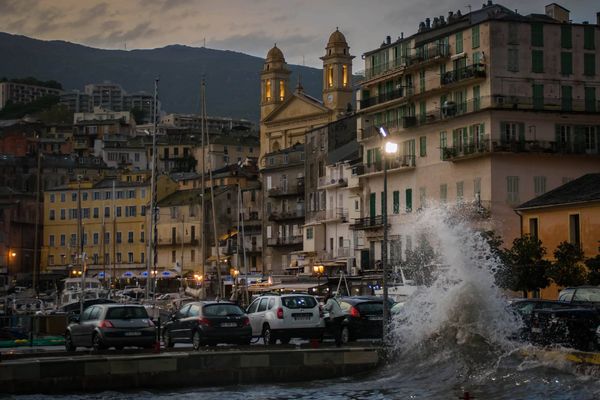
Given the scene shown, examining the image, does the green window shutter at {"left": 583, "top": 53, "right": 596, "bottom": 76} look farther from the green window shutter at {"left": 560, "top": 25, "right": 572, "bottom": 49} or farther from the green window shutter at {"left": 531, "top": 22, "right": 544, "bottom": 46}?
the green window shutter at {"left": 531, "top": 22, "right": 544, "bottom": 46}

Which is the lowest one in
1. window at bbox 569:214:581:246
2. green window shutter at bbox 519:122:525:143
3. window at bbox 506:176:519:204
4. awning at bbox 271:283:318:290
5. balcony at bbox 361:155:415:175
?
awning at bbox 271:283:318:290

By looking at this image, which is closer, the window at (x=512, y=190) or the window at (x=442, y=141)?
the window at (x=512, y=190)

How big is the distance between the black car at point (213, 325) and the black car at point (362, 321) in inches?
159

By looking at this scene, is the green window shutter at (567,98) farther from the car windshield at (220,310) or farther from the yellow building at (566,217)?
the car windshield at (220,310)

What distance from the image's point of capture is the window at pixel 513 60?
8119 cm

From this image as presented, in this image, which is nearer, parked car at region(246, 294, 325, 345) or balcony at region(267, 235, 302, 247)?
parked car at region(246, 294, 325, 345)

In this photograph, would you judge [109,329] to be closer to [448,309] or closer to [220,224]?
[448,309]

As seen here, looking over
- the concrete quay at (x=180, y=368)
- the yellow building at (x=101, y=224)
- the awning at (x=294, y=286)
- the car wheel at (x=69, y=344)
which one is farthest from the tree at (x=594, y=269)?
the yellow building at (x=101, y=224)

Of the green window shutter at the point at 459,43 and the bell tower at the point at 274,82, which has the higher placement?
the bell tower at the point at 274,82

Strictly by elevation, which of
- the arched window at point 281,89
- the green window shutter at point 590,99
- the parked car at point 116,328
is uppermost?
the arched window at point 281,89

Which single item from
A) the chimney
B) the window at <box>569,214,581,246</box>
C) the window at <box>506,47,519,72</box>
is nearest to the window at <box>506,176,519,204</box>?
the window at <box>506,47,519,72</box>

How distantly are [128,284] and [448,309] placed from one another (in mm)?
115509

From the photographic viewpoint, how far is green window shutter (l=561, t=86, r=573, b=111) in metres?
81.9

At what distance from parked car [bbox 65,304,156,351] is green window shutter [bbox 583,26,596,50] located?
48229 mm
